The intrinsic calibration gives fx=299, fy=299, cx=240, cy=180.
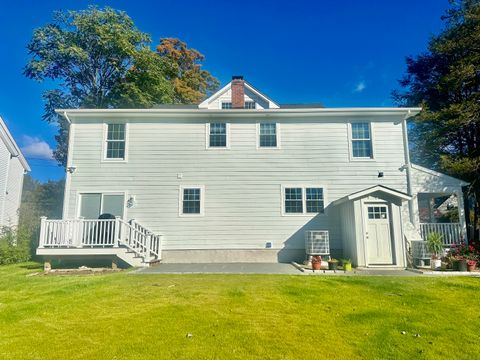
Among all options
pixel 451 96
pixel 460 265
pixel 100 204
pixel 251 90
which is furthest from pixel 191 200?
pixel 451 96

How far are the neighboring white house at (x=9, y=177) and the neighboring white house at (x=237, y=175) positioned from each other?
7615 mm

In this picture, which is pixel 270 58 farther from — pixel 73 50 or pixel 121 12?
pixel 73 50

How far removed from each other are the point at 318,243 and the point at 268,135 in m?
4.80

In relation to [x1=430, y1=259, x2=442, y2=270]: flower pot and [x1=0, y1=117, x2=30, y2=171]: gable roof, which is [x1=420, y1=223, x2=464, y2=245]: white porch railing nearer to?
[x1=430, y1=259, x2=442, y2=270]: flower pot

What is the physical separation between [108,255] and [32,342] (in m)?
6.30

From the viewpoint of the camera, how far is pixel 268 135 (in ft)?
41.2

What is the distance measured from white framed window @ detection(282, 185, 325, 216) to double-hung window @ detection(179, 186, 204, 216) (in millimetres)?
3311

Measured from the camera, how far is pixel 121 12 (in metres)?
23.0

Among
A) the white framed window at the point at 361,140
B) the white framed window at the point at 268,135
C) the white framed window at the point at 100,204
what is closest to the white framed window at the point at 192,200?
the white framed window at the point at 100,204

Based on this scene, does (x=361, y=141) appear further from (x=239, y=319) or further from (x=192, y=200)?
(x=239, y=319)

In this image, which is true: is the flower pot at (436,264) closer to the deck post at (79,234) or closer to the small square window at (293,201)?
the small square window at (293,201)

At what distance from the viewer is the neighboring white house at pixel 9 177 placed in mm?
16469

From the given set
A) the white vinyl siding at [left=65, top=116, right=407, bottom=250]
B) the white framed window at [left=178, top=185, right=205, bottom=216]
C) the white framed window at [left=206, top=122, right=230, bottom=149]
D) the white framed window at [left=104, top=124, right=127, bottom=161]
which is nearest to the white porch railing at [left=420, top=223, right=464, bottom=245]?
the white vinyl siding at [left=65, top=116, right=407, bottom=250]

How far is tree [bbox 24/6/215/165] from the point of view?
21.3 meters
